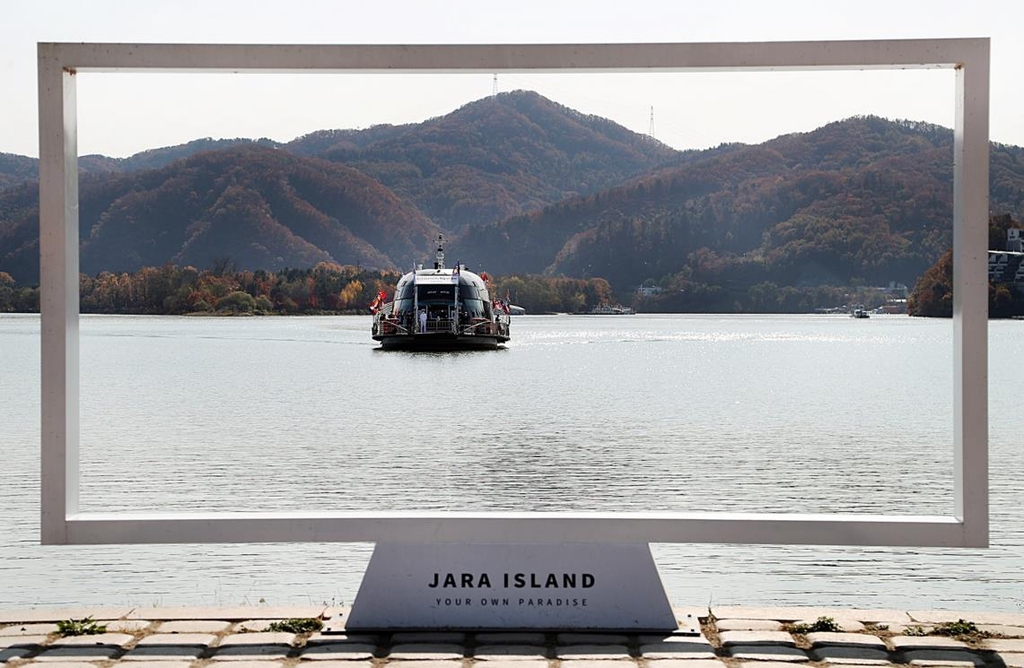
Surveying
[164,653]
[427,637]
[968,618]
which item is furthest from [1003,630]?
[164,653]

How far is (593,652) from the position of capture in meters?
4.59

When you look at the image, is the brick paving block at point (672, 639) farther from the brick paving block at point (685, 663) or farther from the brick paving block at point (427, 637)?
the brick paving block at point (427, 637)

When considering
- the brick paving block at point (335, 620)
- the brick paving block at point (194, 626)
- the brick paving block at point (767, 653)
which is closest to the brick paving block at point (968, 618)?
the brick paving block at point (767, 653)

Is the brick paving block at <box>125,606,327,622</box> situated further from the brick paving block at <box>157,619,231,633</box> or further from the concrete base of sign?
the concrete base of sign

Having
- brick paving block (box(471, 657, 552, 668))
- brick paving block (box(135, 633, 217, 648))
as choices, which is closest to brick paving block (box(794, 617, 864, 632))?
brick paving block (box(471, 657, 552, 668))

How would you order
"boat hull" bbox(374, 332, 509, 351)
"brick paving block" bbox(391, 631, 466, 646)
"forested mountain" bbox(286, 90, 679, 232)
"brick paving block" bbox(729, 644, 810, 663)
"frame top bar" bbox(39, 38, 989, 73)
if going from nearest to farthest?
"brick paving block" bbox(729, 644, 810, 663), "brick paving block" bbox(391, 631, 466, 646), "frame top bar" bbox(39, 38, 989, 73), "forested mountain" bbox(286, 90, 679, 232), "boat hull" bbox(374, 332, 509, 351)

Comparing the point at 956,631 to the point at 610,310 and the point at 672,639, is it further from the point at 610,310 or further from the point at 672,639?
the point at 610,310

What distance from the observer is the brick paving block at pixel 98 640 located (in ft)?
15.4

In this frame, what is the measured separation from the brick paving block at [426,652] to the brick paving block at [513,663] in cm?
9

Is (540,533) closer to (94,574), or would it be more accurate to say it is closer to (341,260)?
(94,574)

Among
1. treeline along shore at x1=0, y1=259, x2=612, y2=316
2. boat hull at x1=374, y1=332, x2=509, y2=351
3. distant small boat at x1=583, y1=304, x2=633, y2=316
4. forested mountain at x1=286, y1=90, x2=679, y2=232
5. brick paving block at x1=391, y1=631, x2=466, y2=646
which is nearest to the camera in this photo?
brick paving block at x1=391, y1=631, x2=466, y2=646

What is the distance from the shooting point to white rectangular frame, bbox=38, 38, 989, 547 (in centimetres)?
484

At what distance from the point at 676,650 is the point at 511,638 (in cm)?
63

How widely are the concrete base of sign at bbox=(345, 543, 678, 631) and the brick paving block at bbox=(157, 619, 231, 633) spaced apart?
522 mm
